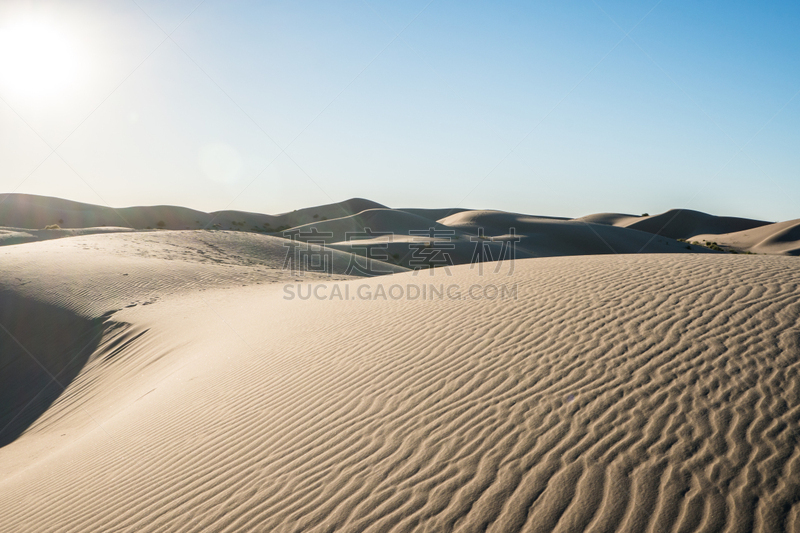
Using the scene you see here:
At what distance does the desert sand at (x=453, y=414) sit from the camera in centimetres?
280

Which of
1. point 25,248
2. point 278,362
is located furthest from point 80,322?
point 25,248

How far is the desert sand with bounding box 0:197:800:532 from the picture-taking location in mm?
2797

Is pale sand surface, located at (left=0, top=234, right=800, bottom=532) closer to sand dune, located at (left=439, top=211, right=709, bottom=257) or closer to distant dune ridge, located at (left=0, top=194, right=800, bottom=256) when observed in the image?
distant dune ridge, located at (left=0, top=194, right=800, bottom=256)

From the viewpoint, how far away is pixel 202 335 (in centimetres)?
897

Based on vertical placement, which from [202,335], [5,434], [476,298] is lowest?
A: [5,434]

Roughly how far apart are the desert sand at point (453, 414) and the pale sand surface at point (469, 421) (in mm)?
19

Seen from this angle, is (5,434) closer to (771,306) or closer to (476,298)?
(476,298)

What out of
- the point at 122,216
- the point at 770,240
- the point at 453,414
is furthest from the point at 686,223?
the point at 122,216

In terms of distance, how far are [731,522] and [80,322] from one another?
12.1m

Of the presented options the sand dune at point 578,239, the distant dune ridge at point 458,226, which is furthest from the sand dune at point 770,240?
the sand dune at point 578,239

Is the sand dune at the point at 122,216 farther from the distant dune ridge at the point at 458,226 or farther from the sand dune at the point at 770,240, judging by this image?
the sand dune at the point at 770,240

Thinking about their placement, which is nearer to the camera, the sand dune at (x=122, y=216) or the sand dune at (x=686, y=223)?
the sand dune at (x=122, y=216)

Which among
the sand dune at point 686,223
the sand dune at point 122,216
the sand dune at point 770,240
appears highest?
the sand dune at point 122,216

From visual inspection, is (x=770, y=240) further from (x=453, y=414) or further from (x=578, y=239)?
(x=453, y=414)
